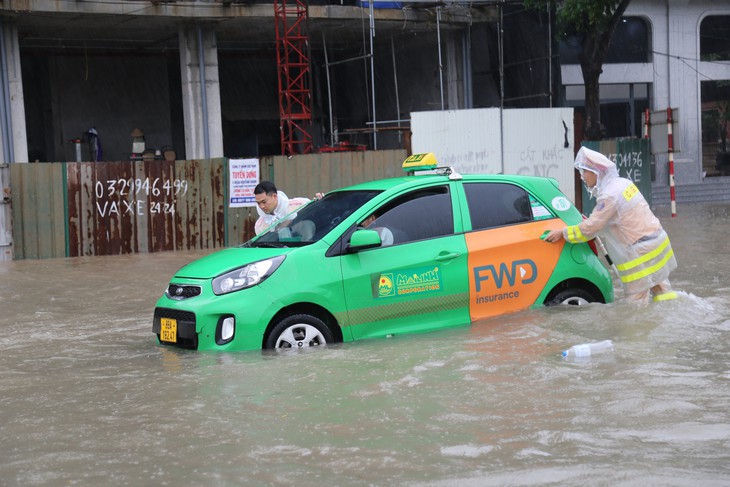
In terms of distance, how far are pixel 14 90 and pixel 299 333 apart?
17192 millimetres

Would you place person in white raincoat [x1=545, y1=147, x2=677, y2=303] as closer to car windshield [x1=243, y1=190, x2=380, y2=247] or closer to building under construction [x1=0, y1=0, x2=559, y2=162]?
car windshield [x1=243, y1=190, x2=380, y2=247]

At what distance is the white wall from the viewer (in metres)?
19.4

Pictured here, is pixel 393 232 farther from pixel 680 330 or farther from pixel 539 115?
pixel 539 115

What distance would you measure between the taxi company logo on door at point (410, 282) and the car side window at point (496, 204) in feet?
2.14

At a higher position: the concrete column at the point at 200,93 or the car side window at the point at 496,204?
the concrete column at the point at 200,93

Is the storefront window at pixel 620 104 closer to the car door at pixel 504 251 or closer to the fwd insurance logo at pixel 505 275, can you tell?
the car door at pixel 504 251

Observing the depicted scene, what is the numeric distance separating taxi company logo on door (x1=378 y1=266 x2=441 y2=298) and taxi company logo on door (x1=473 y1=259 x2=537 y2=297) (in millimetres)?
410

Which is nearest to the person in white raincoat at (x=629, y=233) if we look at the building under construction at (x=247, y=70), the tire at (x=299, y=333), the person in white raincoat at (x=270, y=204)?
the tire at (x=299, y=333)

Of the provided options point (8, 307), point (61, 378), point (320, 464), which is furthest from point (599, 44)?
point (320, 464)

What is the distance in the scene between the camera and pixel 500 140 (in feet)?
66.3

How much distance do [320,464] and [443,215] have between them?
3666 mm

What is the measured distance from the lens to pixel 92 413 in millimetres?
6223

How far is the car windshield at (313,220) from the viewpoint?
8008 mm

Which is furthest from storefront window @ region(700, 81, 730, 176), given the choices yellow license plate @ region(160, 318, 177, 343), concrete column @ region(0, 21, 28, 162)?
yellow license plate @ region(160, 318, 177, 343)
